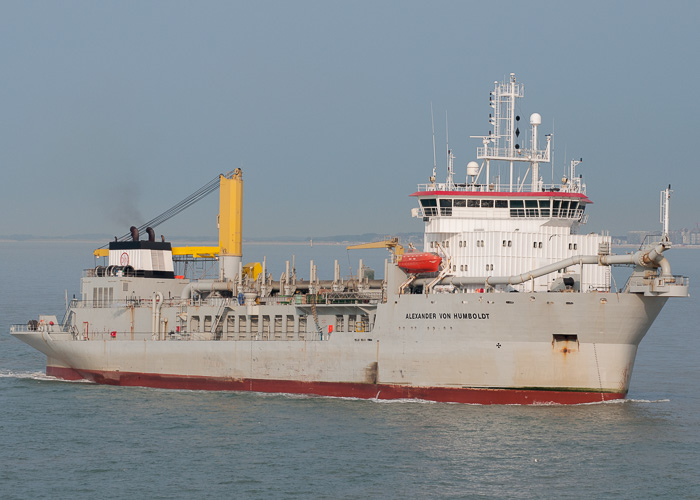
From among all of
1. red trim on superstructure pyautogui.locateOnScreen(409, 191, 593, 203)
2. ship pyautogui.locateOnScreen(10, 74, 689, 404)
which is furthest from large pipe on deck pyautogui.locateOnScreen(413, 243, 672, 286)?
red trim on superstructure pyautogui.locateOnScreen(409, 191, 593, 203)

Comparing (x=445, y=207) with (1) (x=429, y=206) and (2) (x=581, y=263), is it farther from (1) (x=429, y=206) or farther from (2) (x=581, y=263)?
(2) (x=581, y=263)

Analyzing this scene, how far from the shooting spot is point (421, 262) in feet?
117

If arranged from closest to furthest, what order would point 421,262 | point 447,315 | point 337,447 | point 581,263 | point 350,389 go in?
point 337,447 → point 581,263 → point 447,315 → point 421,262 → point 350,389

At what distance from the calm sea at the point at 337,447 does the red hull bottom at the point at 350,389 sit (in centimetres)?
47

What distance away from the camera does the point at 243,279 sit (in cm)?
4369

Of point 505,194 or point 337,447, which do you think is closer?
point 337,447

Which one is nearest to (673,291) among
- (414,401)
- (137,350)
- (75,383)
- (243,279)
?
(414,401)

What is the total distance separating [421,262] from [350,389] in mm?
5581

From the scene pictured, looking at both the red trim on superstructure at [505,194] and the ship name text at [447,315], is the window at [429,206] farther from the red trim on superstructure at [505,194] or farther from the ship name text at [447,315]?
→ the ship name text at [447,315]

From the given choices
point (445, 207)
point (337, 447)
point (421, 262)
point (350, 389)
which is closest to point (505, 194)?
point (445, 207)

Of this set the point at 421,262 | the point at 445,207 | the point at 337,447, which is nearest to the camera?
the point at 337,447

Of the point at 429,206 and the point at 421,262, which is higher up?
the point at 429,206

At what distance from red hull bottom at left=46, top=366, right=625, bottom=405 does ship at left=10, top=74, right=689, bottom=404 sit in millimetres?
52

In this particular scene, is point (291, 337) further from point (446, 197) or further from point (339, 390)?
point (446, 197)
